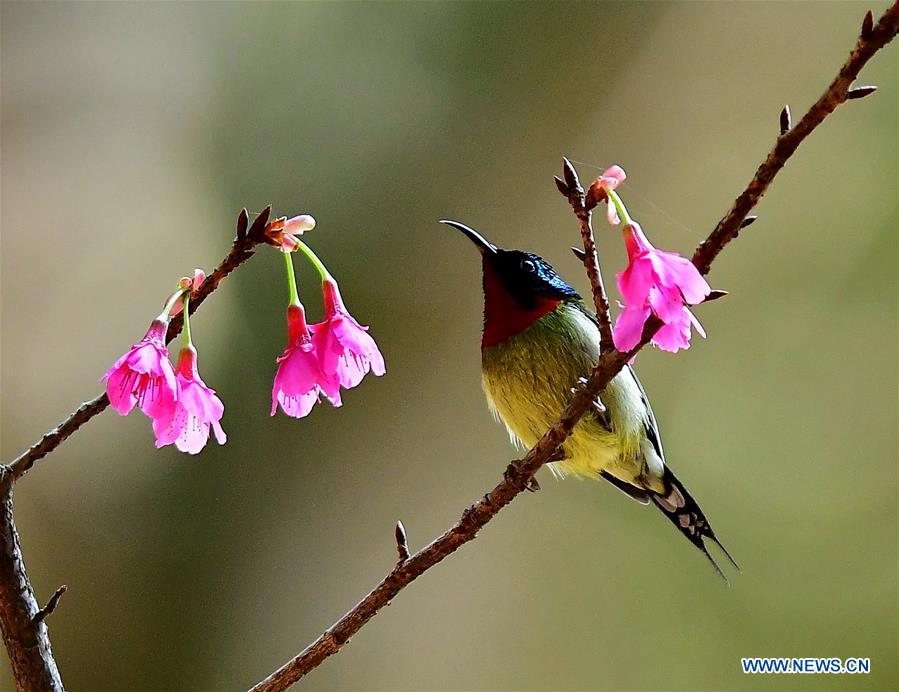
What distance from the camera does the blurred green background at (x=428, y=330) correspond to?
232 centimetres

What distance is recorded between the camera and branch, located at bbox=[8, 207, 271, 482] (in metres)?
0.80

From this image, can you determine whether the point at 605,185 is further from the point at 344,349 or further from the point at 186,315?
the point at 186,315

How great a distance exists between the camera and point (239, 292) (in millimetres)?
2422

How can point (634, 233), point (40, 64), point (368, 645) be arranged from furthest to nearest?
point (368, 645)
point (40, 64)
point (634, 233)

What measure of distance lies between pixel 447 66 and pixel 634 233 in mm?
1831

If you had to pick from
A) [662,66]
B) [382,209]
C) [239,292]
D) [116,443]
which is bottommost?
[116,443]

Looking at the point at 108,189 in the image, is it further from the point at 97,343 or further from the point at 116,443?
the point at 116,443

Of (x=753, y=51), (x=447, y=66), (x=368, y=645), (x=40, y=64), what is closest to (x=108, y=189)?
(x=40, y=64)

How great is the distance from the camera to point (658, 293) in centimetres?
74

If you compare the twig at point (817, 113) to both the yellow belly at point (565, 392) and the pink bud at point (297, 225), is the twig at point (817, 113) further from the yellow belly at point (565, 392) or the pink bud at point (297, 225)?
the yellow belly at point (565, 392)

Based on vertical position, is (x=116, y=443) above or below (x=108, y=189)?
below

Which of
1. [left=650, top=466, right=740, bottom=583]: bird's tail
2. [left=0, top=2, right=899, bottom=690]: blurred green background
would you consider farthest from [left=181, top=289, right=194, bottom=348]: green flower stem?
[left=0, top=2, right=899, bottom=690]: blurred green background

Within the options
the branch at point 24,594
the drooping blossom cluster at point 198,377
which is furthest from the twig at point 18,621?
the drooping blossom cluster at point 198,377

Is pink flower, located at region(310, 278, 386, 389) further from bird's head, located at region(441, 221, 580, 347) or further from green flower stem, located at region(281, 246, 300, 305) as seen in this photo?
bird's head, located at region(441, 221, 580, 347)
